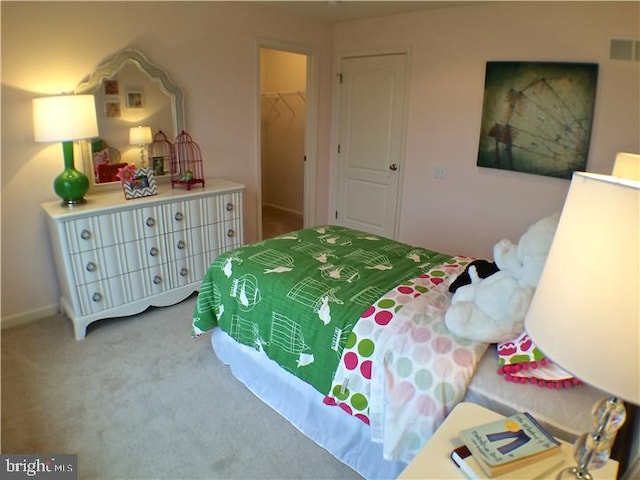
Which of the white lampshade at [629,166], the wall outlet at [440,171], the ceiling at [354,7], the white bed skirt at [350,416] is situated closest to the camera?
the white bed skirt at [350,416]

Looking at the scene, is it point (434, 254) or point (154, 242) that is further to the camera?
point (154, 242)

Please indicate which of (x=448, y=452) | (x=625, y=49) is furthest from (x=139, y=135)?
(x=625, y=49)

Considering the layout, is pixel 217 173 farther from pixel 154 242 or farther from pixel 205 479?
pixel 205 479

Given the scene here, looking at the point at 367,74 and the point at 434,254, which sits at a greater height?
the point at 367,74

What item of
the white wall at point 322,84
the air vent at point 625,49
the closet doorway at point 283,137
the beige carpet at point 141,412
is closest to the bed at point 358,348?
the beige carpet at point 141,412

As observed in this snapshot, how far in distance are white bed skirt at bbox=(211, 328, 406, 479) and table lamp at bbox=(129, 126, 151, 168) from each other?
5.34 feet

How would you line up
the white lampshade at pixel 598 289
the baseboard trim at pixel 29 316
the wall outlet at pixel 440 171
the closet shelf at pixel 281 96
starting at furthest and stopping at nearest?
the closet shelf at pixel 281 96 < the wall outlet at pixel 440 171 < the baseboard trim at pixel 29 316 < the white lampshade at pixel 598 289

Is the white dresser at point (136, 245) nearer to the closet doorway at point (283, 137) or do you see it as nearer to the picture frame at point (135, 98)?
the picture frame at point (135, 98)

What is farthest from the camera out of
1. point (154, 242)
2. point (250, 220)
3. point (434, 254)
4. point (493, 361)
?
point (250, 220)

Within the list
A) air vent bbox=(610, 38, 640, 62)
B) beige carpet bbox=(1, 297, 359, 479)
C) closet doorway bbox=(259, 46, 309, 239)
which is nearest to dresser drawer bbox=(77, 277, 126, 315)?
beige carpet bbox=(1, 297, 359, 479)

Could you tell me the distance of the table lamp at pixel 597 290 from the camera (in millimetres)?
687

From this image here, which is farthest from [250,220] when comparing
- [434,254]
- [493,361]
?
[493,361]

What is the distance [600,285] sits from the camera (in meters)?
0.72

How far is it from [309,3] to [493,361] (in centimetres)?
338
